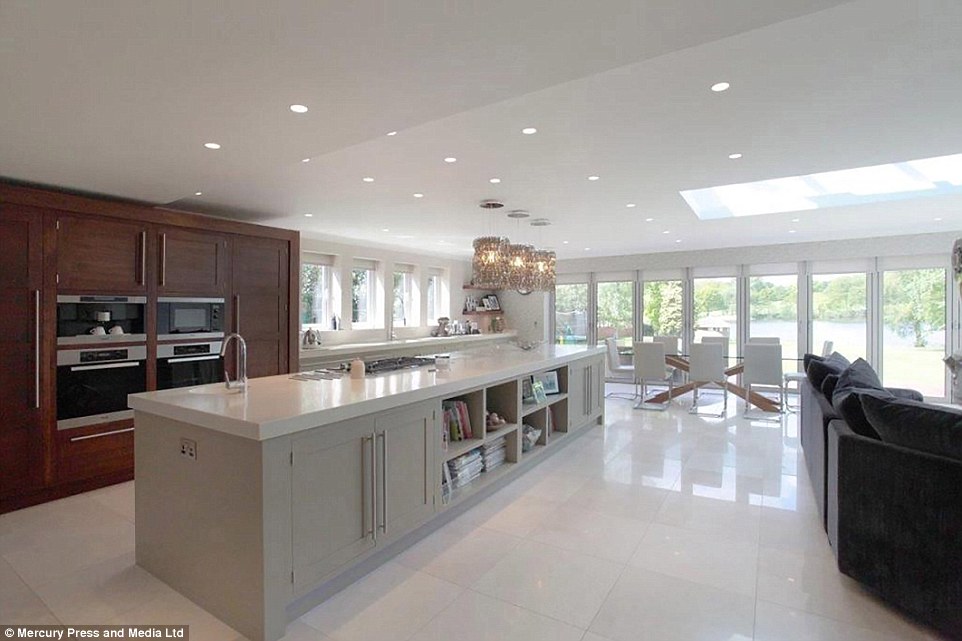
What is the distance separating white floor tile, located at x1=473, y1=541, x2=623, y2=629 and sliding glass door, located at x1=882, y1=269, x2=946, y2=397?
707 cm

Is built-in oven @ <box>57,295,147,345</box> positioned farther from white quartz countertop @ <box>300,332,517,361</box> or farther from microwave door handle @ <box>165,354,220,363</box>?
white quartz countertop @ <box>300,332,517,361</box>

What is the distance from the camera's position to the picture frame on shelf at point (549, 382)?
4453 mm

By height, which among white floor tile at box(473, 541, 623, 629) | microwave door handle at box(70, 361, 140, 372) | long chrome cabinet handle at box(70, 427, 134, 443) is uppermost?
microwave door handle at box(70, 361, 140, 372)

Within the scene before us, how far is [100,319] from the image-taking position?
3490 millimetres

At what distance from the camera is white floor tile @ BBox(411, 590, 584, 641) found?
1.89 metres

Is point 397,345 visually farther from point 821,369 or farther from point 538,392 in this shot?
point 821,369

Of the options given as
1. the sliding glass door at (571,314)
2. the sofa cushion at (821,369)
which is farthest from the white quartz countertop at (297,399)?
the sliding glass door at (571,314)


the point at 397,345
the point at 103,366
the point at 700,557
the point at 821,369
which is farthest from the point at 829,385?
the point at 103,366

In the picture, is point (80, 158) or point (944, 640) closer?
point (944, 640)

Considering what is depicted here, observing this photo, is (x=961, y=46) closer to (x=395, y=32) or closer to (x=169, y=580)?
(x=395, y=32)

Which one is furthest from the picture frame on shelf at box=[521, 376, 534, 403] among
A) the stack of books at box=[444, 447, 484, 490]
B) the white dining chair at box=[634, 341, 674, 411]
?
the white dining chair at box=[634, 341, 674, 411]

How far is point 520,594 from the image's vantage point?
2176 mm

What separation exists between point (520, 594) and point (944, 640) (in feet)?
5.42

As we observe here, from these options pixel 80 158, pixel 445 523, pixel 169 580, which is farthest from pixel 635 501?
pixel 80 158
